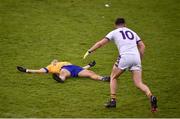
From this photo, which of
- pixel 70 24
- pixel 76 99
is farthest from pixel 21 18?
pixel 76 99

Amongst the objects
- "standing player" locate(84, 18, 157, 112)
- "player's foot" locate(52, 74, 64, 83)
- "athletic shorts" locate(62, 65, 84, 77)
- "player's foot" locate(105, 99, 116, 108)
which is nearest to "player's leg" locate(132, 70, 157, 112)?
"standing player" locate(84, 18, 157, 112)

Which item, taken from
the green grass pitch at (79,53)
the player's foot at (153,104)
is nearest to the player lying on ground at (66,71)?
the green grass pitch at (79,53)

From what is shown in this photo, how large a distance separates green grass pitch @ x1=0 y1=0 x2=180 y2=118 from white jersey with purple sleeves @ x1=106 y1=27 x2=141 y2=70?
1061 millimetres

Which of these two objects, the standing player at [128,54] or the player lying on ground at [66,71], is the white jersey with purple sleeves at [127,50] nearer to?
the standing player at [128,54]

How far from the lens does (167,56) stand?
15.5 m

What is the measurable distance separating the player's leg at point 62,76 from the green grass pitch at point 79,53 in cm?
14

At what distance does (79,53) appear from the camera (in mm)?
15727

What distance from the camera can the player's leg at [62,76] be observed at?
12.7 meters

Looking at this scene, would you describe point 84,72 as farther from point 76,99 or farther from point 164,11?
point 164,11

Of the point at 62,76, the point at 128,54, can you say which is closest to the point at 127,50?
the point at 128,54

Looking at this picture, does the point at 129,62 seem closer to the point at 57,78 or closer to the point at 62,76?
the point at 57,78

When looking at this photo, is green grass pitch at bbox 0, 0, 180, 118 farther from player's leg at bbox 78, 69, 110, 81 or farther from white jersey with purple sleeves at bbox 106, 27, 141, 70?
white jersey with purple sleeves at bbox 106, 27, 141, 70

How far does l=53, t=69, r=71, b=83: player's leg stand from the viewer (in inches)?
500

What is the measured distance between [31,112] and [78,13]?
1059cm
